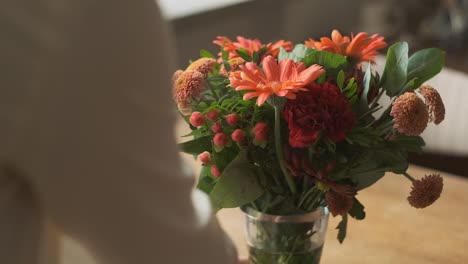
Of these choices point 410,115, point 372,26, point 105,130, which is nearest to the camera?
point 105,130

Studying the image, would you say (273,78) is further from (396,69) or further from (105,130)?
(105,130)

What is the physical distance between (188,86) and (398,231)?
537mm

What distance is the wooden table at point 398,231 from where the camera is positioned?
1123mm

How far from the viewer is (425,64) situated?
0.86 metres

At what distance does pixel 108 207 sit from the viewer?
1.77ft

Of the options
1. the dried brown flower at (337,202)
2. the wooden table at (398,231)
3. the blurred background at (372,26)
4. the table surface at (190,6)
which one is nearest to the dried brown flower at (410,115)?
the dried brown flower at (337,202)

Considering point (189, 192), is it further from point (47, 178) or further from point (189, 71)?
point (189, 71)

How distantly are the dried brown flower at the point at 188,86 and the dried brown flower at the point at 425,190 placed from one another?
0.89 feet

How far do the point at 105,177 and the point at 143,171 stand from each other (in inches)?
1.2

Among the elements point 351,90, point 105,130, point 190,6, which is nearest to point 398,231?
point 351,90

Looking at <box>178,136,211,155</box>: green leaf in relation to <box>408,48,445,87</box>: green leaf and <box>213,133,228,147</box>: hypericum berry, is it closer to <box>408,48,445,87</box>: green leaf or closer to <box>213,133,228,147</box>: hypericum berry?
<box>213,133,228,147</box>: hypericum berry

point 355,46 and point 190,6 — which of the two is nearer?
point 355,46

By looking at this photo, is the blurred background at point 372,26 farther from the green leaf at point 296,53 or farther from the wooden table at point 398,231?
the green leaf at point 296,53

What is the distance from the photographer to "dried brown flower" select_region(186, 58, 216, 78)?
2.81ft
